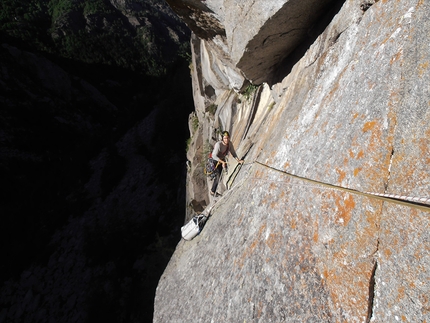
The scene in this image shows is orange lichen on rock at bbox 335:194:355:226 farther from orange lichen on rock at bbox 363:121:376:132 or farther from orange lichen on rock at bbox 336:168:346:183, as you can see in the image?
orange lichen on rock at bbox 363:121:376:132

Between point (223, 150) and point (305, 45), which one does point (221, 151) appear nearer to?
point (223, 150)

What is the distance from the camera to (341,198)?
2.76 m

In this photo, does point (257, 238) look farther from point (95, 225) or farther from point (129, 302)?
point (95, 225)

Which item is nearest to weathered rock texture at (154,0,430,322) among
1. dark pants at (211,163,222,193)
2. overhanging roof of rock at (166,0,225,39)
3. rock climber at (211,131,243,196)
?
overhanging roof of rock at (166,0,225,39)

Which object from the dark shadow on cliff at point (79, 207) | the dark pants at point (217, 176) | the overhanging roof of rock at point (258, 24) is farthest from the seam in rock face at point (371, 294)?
the dark shadow on cliff at point (79, 207)

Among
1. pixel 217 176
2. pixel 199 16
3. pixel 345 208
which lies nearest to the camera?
pixel 345 208

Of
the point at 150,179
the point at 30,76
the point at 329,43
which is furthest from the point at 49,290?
the point at 30,76

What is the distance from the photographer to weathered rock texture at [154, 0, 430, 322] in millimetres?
2078

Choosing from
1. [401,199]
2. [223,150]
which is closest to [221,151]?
[223,150]

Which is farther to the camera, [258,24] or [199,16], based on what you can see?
[199,16]

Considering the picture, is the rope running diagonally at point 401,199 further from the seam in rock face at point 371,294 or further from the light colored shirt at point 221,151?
the light colored shirt at point 221,151

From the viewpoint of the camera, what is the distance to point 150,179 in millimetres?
20656

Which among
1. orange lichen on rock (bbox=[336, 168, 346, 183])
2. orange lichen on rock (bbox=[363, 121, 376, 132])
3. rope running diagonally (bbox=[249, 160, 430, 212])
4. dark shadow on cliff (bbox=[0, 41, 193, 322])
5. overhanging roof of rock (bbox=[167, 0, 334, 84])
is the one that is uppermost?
overhanging roof of rock (bbox=[167, 0, 334, 84])

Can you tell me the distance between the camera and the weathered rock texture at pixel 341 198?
2078 millimetres
